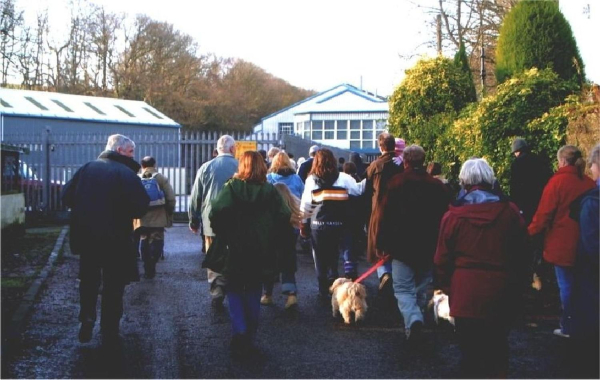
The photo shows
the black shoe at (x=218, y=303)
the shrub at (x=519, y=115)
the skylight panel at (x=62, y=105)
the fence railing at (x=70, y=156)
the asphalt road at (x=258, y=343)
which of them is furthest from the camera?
the skylight panel at (x=62, y=105)

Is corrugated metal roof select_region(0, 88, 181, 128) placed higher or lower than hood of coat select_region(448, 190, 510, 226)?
higher

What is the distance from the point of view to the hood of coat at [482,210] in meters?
6.09

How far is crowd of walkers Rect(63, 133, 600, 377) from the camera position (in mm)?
6086

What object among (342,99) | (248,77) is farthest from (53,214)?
(248,77)

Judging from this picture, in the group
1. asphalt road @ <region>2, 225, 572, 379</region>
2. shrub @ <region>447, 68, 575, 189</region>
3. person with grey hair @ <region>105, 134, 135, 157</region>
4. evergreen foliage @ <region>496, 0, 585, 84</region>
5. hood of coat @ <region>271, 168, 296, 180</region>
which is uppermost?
evergreen foliage @ <region>496, 0, 585, 84</region>

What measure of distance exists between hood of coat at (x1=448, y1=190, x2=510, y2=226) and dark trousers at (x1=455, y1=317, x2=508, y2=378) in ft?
2.25

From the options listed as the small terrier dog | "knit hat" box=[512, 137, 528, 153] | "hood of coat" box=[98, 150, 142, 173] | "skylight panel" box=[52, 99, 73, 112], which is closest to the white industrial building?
"skylight panel" box=[52, 99, 73, 112]

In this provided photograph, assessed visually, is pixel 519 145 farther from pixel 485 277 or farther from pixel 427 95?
pixel 427 95

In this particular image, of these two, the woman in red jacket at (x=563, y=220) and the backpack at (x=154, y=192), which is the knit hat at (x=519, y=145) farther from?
the backpack at (x=154, y=192)

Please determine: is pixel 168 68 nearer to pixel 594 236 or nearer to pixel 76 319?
pixel 76 319

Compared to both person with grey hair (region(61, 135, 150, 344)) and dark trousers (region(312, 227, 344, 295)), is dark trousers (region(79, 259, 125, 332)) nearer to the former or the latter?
person with grey hair (region(61, 135, 150, 344))

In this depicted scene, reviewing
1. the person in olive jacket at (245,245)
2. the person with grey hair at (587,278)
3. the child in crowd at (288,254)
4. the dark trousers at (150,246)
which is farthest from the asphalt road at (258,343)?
the dark trousers at (150,246)

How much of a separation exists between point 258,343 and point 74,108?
1449 inches

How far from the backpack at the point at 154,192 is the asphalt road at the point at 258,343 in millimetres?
2170
